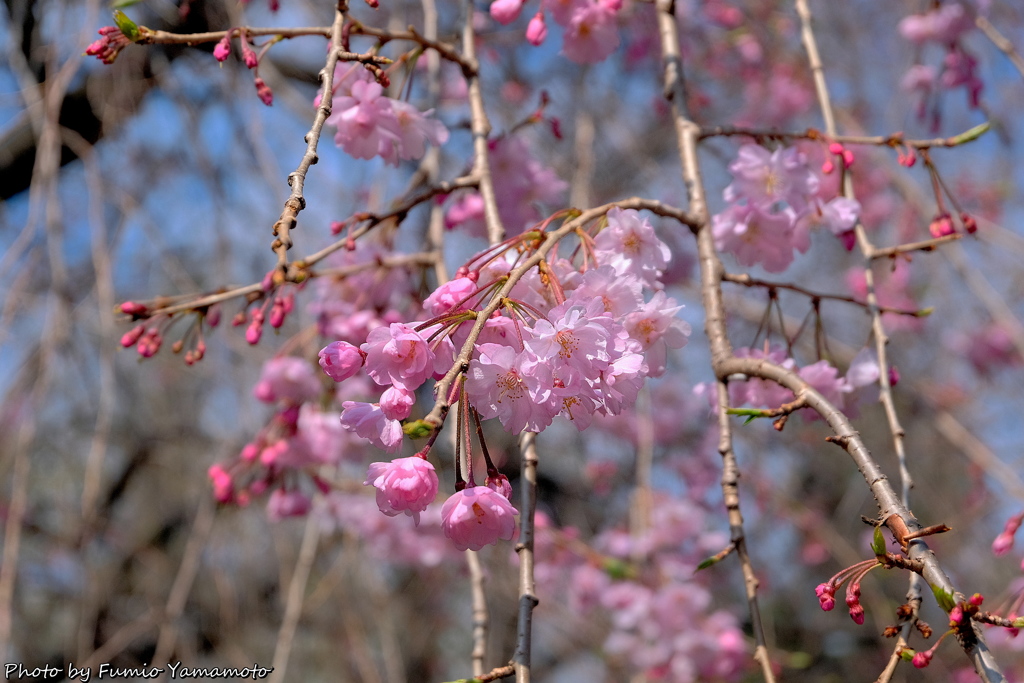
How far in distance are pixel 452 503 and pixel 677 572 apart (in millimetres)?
2959

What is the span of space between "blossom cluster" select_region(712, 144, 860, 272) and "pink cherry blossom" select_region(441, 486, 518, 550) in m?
0.85

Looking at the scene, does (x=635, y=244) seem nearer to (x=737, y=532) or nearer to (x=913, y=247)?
(x=737, y=532)

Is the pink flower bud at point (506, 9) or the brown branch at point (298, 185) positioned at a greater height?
the pink flower bud at point (506, 9)

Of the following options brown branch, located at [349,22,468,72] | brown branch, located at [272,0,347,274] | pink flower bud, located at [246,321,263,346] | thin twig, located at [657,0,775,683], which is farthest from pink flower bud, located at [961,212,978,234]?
pink flower bud, located at [246,321,263,346]

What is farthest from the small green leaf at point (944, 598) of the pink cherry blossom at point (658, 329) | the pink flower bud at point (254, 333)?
the pink flower bud at point (254, 333)

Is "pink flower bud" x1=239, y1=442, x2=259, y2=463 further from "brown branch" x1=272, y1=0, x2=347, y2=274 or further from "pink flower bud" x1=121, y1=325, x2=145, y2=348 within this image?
"brown branch" x1=272, y1=0, x2=347, y2=274

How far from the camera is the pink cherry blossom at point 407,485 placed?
784 millimetres

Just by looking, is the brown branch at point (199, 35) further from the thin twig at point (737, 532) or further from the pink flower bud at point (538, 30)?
the thin twig at point (737, 532)

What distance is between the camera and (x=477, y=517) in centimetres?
82

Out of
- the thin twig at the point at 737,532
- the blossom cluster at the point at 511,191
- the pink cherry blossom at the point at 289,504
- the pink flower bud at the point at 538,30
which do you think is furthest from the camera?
the pink cherry blossom at the point at 289,504

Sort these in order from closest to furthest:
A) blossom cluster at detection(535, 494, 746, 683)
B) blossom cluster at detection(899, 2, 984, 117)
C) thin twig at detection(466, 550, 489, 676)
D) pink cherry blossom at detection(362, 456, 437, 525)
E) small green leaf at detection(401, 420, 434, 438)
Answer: small green leaf at detection(401, 420, 434, 438) < pink cherry blossom at detection(362, 456, 437, 525) < thin twig at detection(466, 550, 489, 676) < blossom cluster at detection(899, 2, 984, 117) < blossom cluster at detection(535, 494, 746, 683)

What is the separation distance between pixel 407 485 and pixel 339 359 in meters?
0.17

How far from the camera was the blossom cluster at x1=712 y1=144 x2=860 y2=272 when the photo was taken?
55.0 inches

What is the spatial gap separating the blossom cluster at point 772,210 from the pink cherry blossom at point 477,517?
2.80 feet
